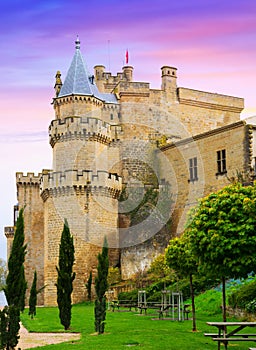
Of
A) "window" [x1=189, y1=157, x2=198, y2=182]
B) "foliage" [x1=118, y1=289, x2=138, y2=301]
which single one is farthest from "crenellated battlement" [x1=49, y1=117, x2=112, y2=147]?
"foliage" [x1=118, y1=289, x2=138, y2=301]

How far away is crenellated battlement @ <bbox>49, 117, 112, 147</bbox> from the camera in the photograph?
4684 cm

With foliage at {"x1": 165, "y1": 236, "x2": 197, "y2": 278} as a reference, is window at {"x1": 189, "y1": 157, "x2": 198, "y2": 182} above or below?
above

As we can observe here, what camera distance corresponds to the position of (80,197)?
148ft

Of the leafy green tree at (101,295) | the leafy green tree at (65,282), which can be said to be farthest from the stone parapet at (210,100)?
the leafy green tree at (101,295)

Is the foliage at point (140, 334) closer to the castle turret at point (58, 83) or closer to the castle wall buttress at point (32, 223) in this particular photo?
the castle wall buttress at point (32, 223)

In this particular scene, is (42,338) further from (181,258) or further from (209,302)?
(209,302)

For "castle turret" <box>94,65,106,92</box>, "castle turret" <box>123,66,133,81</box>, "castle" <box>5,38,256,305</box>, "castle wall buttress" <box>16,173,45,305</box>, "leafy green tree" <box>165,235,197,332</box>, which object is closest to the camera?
"leafy green tree" <box>165,235,197,332</box>

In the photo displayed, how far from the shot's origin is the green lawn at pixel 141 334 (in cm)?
1780

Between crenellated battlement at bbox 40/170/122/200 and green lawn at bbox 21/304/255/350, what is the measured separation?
17.5 metres

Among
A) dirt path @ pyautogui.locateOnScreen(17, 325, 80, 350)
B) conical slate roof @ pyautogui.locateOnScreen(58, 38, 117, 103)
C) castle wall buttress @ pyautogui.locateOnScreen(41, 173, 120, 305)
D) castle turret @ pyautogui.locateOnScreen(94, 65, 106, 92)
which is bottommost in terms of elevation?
dirt path @ pyautogui.locateOnScreen(17, 325, 80, 350)

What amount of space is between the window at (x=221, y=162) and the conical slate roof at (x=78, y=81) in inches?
480

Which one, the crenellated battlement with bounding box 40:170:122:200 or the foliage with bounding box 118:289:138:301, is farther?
the crenellated battlement with bounding box 40:170:122:200

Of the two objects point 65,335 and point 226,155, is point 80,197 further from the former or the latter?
point 65,335

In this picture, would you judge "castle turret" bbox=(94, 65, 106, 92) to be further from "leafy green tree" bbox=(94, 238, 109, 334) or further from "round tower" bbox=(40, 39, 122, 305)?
"leafy green tree" bbox=(94, 238, 109, 334)
